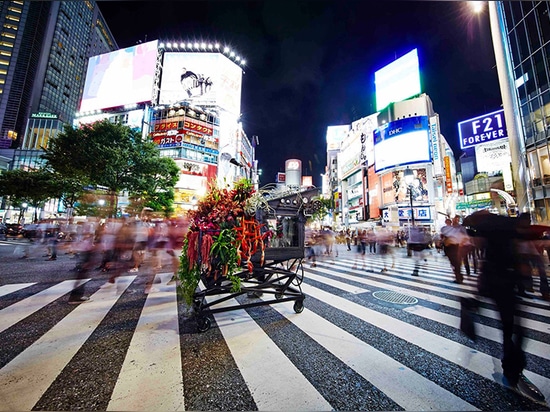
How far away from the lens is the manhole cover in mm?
5031

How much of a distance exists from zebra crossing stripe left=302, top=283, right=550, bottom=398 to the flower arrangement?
7.37 ft

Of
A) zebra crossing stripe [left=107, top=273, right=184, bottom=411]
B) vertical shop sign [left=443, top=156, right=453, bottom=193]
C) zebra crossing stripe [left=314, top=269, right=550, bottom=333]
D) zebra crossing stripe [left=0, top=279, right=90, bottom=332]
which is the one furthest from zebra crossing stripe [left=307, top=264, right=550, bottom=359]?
vertical shop sign [left=443, top=156, right=453, bottom=193]

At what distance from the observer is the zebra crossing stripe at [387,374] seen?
2112 mm

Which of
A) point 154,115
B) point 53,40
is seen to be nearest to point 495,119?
point 154,115

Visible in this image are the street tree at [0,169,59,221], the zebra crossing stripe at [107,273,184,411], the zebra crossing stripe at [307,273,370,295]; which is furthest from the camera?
the street tree at [0,169,59,221]

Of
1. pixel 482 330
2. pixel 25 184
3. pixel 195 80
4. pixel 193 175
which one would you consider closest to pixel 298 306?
pixel 482 330

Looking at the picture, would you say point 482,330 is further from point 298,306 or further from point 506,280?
point 298,306

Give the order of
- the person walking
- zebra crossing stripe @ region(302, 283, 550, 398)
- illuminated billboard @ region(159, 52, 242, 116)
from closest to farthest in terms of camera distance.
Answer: zebra crossing stripe @ region(302, 283, 550, 398)
the person walking
illuminated billboard @ region(159, 52, 242, 116)

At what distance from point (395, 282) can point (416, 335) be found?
154 inches

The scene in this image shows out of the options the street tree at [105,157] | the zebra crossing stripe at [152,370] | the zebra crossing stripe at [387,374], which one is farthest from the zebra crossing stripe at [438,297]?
the street tree at [105,157]

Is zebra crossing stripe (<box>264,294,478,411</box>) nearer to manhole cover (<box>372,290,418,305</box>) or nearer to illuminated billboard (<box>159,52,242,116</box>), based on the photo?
manhole cover (<box>372,290,418,305</box>)

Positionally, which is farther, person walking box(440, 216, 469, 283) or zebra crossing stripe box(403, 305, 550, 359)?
person walking box(440, 216, 469, 283)

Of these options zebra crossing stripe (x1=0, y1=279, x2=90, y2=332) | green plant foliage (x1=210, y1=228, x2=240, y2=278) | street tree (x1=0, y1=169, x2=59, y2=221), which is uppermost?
street tree (x1=0, y1=169, x2=59, y2=221)

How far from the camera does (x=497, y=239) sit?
2570 millimetres
